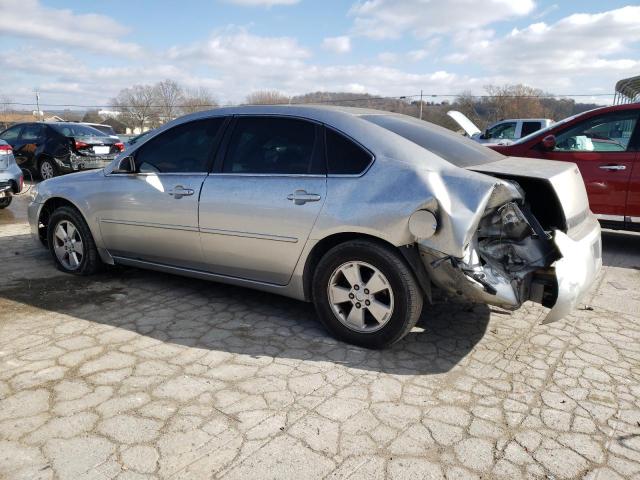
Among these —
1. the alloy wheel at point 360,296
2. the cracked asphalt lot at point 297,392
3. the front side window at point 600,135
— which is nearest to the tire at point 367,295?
the alloy wheel at point 360,296

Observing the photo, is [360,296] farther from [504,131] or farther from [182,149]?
[504,131]

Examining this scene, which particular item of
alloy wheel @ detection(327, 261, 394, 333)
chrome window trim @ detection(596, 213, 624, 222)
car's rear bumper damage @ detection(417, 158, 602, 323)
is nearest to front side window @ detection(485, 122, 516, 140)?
chrome window trim @ detection(596, 213, 624, 222)

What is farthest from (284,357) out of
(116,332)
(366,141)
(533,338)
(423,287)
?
(533,338)

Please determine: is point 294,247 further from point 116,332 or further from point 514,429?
point 514,429

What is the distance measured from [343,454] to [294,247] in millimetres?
1554

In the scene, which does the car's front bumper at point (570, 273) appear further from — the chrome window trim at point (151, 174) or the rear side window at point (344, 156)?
the chrome window trim at point (151, 174)

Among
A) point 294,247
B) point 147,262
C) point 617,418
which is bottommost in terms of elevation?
point 617,418

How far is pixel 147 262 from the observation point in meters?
4.51

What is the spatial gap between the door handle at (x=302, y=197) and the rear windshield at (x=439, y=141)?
2.37 ft

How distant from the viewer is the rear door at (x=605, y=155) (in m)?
6.03

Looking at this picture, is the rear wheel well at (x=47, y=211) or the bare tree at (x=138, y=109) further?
the bare tree at (x=138, y=109)

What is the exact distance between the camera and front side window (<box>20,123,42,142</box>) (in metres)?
12.6

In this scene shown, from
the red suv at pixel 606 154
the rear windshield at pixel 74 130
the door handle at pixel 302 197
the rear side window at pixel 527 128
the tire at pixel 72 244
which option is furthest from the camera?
the rear side window at pixel 527 128

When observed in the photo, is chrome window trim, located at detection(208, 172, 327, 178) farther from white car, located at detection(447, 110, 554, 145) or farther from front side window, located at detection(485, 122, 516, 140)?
front side window, located at detection(485, 122, 516, 140)
